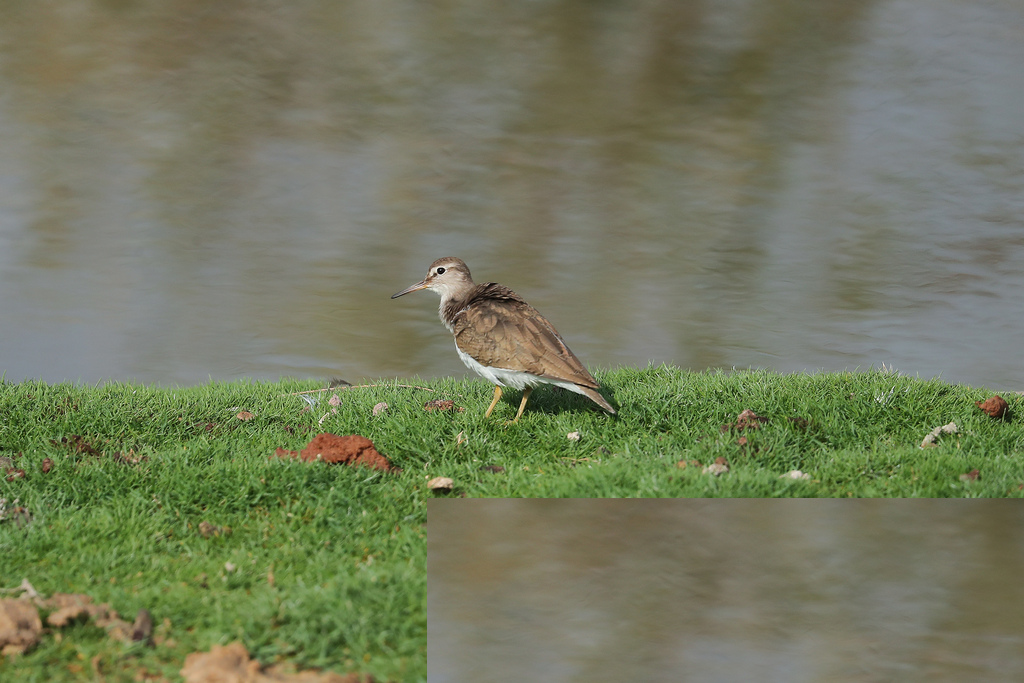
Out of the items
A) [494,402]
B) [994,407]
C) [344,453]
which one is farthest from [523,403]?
[994,407]

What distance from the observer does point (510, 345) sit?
5.59 metres

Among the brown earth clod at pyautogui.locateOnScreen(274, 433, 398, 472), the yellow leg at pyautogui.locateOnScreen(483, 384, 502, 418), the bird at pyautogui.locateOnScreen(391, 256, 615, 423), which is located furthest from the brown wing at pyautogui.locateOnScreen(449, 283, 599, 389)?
the brown earth clod at pyautogui.locateOnScreen(274, 433, 398, 472)

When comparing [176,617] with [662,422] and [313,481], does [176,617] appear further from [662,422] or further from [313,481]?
[662,422]

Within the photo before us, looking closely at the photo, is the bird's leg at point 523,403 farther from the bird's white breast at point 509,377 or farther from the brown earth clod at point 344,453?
the brown earth clod at point 344,453

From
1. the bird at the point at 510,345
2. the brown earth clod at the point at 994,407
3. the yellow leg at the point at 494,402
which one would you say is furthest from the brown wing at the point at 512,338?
the brown earth clod at the point at 994,407

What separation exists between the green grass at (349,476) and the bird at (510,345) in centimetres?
30

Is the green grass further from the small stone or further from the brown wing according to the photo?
the brown wing

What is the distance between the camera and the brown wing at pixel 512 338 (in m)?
5.44

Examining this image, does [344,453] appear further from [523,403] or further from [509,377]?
[523,403]

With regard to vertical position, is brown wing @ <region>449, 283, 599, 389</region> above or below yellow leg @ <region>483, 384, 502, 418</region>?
above

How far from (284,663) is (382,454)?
2.19 m

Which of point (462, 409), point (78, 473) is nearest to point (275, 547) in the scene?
point (78, 473)

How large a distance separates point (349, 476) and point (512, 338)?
1581mm

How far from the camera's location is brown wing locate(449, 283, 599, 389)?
17.8 ft
